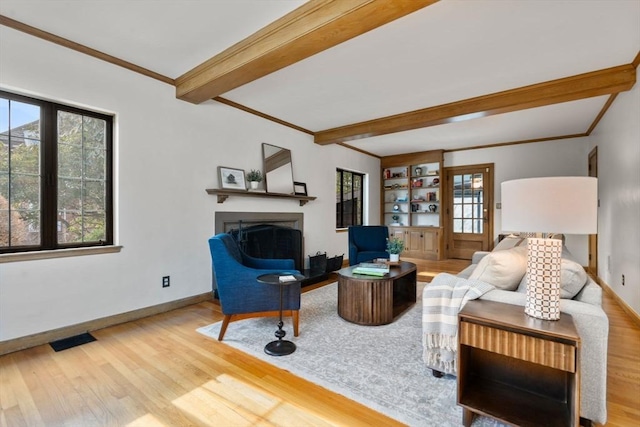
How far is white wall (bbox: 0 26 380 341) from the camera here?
2.38 meters

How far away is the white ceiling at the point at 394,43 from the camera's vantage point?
215cm

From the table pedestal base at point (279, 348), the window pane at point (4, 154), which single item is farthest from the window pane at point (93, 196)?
the table pedestal base at point (279, 348)

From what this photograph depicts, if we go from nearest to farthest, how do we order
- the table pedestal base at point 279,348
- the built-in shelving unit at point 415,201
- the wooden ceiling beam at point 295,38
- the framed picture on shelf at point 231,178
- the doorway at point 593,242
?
the wooden ceiling beam at point 295,38 → the table pedestal base at point 279,348 → the framed picture on shelf at point 231,178 → the doorway at point 593,242 → the built-in shelving unit at point 415,201

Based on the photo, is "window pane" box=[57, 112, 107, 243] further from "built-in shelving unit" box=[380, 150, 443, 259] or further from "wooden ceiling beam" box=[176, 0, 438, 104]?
"built-in shelving unit" box=[380, 150, 443, 259]

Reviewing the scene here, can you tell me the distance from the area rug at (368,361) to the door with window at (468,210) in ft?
13.8

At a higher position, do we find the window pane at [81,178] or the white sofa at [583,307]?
the window pane at [81,178]

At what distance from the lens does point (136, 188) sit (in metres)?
3.01

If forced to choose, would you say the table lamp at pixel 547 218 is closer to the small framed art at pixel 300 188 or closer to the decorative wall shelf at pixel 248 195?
the decorative wall shelf at pixel 248 195

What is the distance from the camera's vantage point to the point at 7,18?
225cm

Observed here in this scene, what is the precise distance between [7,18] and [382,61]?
10.0ft

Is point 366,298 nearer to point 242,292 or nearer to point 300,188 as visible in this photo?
point 242,292

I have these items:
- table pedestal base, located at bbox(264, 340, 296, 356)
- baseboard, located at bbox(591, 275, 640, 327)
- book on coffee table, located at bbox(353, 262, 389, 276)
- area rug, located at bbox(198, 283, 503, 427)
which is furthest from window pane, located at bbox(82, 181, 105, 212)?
baseboard, located at bbox(591, 275, 640, 327)

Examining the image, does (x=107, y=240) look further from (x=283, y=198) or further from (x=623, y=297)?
(x=623, y=297)

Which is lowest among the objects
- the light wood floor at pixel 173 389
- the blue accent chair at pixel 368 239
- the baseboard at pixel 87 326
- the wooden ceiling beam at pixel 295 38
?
the light wood floor at pixel 173 389
